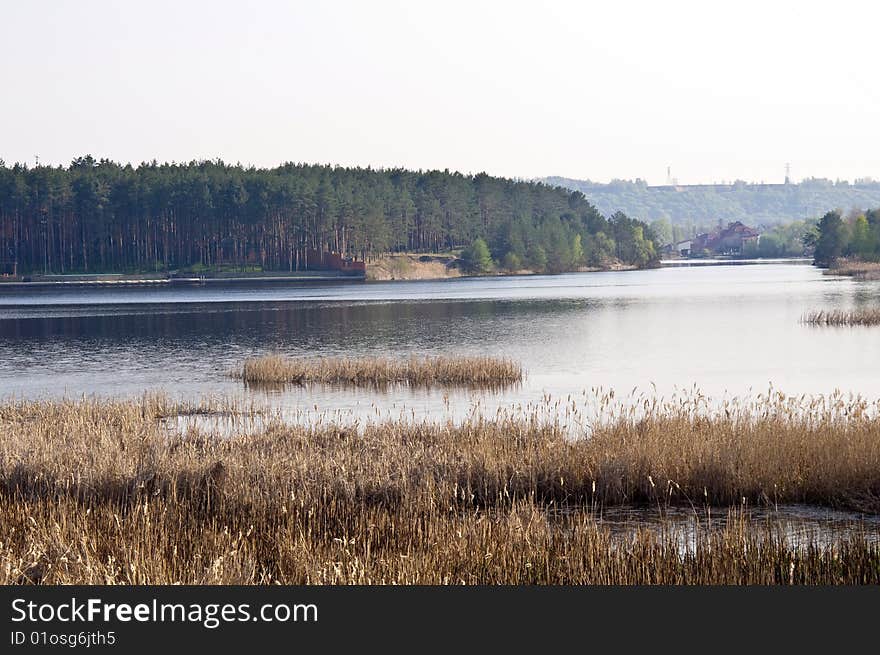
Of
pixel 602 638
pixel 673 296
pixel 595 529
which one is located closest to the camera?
pixel 602 638

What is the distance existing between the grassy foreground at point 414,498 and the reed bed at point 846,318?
37.6 metres

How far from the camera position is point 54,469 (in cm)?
1630

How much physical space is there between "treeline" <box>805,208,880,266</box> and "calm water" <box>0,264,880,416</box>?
4495cm

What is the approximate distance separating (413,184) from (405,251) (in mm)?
19072

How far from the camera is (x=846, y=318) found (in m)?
55.8

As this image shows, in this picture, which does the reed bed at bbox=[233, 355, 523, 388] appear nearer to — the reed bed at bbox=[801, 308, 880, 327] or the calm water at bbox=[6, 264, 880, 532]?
the calm water at bbox=[6, 264, 880, 532]

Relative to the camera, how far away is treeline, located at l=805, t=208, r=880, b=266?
452 feet

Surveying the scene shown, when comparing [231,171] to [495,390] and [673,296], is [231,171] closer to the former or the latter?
[673,296]

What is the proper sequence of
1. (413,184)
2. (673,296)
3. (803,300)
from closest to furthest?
(803,300) → (673,296) → (413,184)

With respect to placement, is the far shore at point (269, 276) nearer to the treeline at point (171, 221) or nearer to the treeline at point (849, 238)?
the treeline at point (171, 221)

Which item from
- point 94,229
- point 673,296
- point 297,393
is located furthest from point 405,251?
point 297,393

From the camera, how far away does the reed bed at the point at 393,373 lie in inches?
1355

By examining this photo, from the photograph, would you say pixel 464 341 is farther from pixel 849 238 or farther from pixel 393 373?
pixel 849 238

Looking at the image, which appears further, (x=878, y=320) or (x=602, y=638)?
(x=878, y=320)
